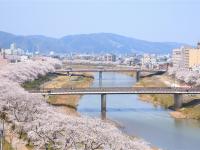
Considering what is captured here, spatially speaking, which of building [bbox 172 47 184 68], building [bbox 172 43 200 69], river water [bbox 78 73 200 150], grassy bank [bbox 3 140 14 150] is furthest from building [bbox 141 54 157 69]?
grassy bank [bbox 3 140 14 150]

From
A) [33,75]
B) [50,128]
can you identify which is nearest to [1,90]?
[50,128]

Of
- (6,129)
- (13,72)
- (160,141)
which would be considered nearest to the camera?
(6,129)

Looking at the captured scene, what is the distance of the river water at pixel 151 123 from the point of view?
24.3 m

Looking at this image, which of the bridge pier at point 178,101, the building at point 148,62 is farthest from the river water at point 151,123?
the building at point 148,62

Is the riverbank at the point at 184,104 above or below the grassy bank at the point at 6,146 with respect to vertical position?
below

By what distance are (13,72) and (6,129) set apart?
23706 mm

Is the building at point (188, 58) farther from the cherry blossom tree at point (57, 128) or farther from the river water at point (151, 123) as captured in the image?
the cherry blossom tree at point (57, 128)

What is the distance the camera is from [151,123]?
29906 millimetres

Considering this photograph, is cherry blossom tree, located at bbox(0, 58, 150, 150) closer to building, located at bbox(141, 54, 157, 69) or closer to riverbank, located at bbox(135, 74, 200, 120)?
riverbank, located at bbox(135, 74, 200, 120)

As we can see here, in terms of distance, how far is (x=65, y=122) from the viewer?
17.2 metres

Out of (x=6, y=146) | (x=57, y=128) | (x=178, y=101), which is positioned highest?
(x=57, y=128)

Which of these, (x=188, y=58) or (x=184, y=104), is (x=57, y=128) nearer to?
(x=184, y=104)

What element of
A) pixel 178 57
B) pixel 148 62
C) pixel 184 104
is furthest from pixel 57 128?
pixel 148 62

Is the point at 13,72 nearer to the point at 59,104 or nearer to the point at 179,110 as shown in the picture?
the point at 59,104
